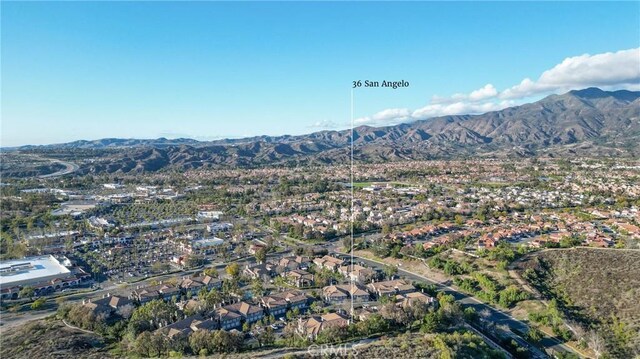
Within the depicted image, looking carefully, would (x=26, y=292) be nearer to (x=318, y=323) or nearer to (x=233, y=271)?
(x=233, y=271)

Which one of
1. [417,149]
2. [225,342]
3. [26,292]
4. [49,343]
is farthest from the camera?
[417,149]

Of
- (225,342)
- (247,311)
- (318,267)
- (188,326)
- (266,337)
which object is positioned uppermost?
(225,342)

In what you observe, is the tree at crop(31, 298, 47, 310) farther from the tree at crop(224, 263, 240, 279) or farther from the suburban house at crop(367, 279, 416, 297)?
the suburban house at crop(367, 279, 416, 297)

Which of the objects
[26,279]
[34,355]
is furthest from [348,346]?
[26,279]

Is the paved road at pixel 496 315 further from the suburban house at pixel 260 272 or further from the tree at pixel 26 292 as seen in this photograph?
the tree at pixel 26 292

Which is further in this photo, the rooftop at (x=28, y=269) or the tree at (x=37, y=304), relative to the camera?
the rooftop at (x=28, y=269)

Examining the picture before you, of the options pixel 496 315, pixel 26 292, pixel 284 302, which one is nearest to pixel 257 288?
pixel 284 302

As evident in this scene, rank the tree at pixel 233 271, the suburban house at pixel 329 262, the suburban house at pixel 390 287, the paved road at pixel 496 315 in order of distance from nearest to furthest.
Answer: the paved road at pixel 496 315 → the suburban house at pixel 390 287 → the tree at pixel 233 271 → the suburban house at pixel 329 262

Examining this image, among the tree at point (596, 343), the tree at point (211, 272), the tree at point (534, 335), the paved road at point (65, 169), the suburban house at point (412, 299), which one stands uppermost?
the paved road at point (65, 169)

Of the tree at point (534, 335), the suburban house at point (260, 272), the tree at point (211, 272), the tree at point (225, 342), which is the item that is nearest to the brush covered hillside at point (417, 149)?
the tree at point (211, 272)
